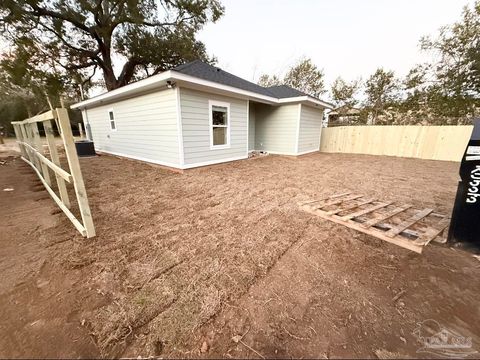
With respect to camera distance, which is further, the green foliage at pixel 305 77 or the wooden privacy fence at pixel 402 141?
the green foliage at pixel 305 77

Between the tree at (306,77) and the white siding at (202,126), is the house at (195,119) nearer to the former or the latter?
the white siding at (202,126)

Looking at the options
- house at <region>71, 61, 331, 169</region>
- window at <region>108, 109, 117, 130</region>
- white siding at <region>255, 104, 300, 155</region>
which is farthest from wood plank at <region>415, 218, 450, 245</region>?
window at <region>108, 109, 117, 130</region>

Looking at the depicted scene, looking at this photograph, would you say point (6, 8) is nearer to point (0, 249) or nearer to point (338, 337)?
point (0, 249)

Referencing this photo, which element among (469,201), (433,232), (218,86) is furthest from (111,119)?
(469,201)

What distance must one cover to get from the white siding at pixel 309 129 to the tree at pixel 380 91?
8.58 m

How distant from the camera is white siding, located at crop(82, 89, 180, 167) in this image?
5.37 meters

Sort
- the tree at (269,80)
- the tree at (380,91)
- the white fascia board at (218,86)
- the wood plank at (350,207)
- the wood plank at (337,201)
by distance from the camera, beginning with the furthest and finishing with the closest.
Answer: the tree at (269,80)
the tree at (380,91)
the white fascia board at (218,86)
the wood plank at (337,201)
the wood plank at (350,207)

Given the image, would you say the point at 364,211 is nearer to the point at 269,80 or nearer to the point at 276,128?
the point at 276,128

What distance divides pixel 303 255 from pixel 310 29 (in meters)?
13.2

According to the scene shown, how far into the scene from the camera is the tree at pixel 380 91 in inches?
554

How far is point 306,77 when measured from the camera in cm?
1803

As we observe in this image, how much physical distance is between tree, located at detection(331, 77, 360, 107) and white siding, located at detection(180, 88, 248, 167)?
14382 millimetres

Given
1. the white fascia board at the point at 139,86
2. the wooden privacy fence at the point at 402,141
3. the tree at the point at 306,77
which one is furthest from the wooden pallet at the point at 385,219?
the tree at the point at 306,77

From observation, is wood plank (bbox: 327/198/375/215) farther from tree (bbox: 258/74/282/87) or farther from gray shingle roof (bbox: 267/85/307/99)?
tree (bbox: 258/74/282/87)
